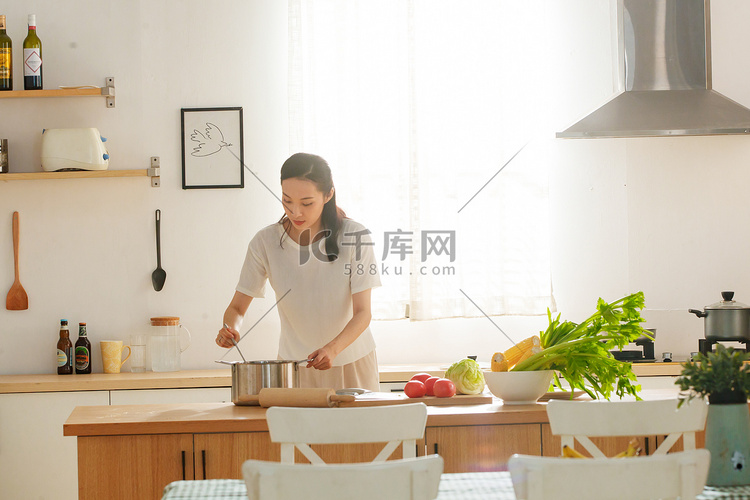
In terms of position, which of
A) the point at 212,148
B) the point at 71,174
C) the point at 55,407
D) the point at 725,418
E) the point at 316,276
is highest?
the point at 212,148

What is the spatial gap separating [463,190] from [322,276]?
1.31m

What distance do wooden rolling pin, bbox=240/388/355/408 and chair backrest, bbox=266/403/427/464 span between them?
516 millimetres

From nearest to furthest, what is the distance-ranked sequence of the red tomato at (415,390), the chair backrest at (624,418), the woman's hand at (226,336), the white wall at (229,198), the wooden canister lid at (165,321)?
the chair backrest at (624,418)
the red tomato at (415,390)
the woman's hand at (226,336)
the wooden canister lid at (165,321)
the white wall at (229,198)

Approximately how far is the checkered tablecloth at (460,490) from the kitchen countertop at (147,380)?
1.74 m

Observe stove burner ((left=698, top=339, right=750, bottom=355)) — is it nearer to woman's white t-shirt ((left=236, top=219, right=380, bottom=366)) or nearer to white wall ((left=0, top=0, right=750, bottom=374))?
white wall ((left=0, top=0, right=750, bottom=374))

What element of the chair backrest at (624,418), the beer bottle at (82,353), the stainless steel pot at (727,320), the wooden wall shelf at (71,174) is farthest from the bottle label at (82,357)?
the stainless steel pot at (727,320)

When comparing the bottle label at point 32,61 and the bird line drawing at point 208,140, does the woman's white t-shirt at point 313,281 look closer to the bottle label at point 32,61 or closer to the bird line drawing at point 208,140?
the bird line drawing at point 208,140

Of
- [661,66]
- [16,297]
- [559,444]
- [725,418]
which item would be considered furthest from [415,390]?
[16,297]

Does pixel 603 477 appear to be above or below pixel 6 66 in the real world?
below

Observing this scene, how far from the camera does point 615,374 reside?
2223mm

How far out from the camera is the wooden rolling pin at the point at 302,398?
2154 millimetres

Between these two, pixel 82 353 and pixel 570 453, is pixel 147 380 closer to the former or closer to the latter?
pixel 82 353

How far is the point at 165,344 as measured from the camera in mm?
3725

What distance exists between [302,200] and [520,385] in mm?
955
